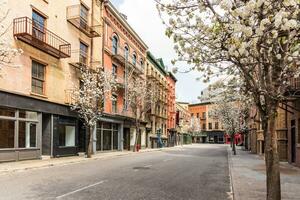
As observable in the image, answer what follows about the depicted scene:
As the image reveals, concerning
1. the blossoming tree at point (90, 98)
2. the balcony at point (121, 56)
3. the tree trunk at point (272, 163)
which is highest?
the balcony at point (121, 56)

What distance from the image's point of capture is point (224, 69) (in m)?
9.02

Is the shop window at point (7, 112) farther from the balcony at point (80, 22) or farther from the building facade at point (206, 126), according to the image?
the building facade at point (206, 126)

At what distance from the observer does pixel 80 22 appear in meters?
26.5

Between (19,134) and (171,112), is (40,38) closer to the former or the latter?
(19,134)

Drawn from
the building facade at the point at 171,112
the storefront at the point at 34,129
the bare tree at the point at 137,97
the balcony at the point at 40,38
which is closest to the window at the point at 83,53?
the balcony at the point at 40,38

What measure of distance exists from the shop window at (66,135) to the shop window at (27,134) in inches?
120

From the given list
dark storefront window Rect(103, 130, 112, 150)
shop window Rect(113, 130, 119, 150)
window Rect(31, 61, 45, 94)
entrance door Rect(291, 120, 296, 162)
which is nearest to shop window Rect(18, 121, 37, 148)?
window Rect(31, 61, 45, 94)

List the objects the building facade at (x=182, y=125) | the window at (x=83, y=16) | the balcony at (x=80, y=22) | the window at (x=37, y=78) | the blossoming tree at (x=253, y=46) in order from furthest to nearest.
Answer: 1. the building facade at (x=182, y=125)
2. the window at (x=83, y=16)
3. the balcony at (x=80, y=22)
4. the window at (x=37, y=78)
5. the blossoming tree at (x=253, y=46)

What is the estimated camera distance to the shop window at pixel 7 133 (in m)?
18.0

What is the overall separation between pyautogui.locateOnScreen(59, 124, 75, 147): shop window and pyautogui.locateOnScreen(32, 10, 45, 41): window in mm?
6533

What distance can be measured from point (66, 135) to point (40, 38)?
7.49 metres

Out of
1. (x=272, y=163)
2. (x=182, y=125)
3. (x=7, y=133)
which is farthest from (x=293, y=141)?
(x=182, y=125)

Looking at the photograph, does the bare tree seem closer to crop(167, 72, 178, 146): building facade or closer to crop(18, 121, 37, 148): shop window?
crop(18, 121, 37, 148): shop window

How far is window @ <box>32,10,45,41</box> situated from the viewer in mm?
20844
